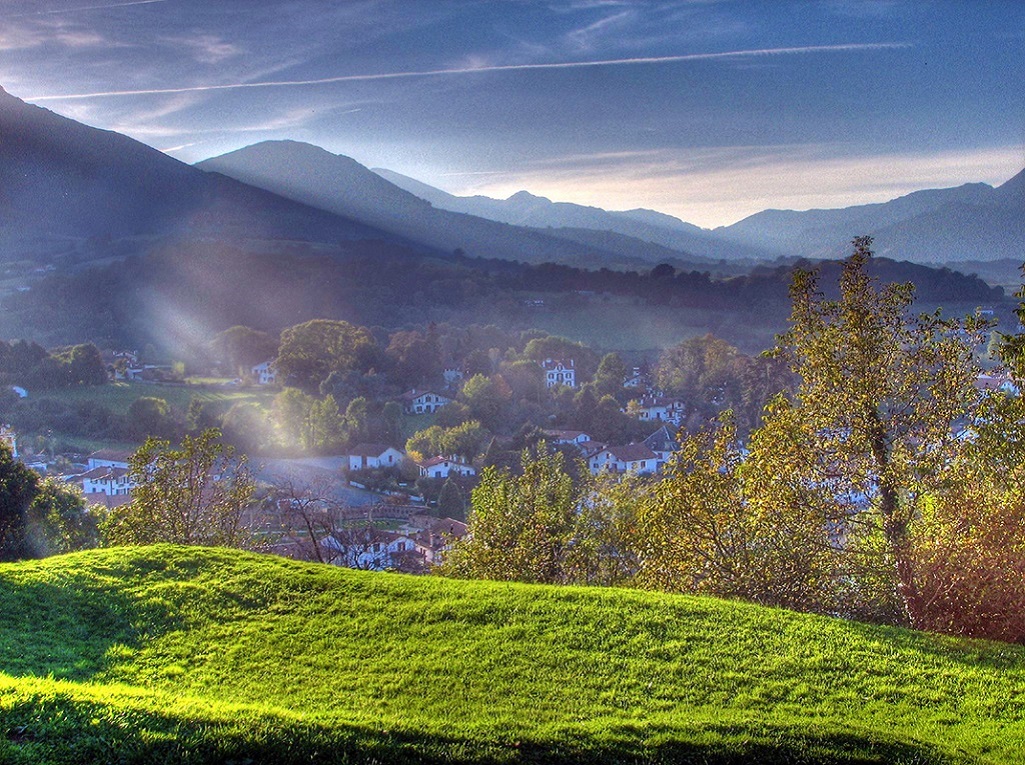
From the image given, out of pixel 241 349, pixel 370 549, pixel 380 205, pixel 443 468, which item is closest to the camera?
pixel 370 549

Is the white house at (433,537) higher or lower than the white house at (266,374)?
lower

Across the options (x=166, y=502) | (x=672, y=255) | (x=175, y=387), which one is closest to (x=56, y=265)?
(x=175, y=387)

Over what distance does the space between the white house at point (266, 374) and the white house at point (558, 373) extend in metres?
17.8

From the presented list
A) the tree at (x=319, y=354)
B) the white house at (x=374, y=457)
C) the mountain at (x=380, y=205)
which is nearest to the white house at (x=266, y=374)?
the tree at (x=319, y=354)

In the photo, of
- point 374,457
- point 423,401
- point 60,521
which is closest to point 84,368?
point 423,401

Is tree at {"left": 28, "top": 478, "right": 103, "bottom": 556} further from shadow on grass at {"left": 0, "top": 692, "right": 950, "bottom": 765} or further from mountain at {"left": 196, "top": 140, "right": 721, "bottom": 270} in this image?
mountain at {"left": 196, "top": 140, "right": 721, "bottom": 270}

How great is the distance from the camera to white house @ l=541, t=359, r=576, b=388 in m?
49.5

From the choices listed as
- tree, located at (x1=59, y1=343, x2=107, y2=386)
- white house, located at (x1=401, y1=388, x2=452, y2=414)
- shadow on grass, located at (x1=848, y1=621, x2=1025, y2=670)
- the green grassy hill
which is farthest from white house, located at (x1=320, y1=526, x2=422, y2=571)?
tree, located at (x1=59, y1=343, x2=107, y2=386)

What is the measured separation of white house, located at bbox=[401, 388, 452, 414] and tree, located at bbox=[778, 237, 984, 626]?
36.6m

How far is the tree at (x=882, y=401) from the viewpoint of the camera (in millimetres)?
8750

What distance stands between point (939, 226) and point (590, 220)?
67.2 metres

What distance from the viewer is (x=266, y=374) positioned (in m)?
51.2

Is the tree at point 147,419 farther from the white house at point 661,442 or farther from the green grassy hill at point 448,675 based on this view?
the green grassy hill at point 448,675

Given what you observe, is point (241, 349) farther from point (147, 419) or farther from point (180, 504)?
point (180, 504)
